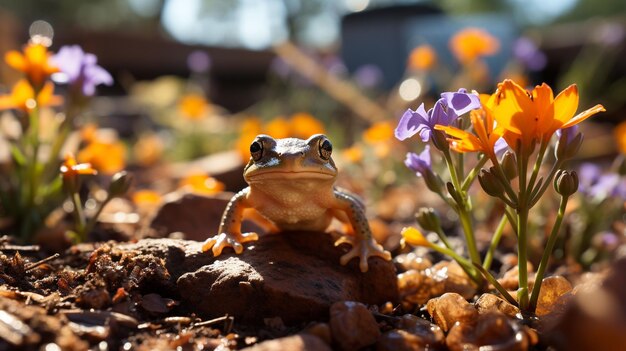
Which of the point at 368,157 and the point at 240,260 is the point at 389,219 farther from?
the point at 240,260

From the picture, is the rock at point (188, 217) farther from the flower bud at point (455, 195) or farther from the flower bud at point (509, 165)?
the flower bud at point (509, 165)

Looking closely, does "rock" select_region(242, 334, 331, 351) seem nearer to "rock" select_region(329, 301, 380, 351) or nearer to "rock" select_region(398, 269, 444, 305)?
"rock" select_region(329, 301, 380, 351)

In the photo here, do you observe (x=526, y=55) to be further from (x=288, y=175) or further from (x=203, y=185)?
(x=288, y=175)

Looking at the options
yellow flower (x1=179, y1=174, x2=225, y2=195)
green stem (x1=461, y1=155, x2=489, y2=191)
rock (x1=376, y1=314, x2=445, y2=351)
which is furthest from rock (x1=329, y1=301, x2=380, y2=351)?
yellow flower (x1=179, y1=174, x2=225, y2=195)

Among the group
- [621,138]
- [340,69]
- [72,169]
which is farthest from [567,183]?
[340,69]

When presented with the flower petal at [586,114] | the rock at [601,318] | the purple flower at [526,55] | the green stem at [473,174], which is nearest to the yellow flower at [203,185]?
the green stem at [473,174]

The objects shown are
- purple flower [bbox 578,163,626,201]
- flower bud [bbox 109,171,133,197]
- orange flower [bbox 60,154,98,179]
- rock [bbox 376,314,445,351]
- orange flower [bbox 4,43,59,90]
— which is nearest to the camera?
rock [bbox 376,314,445,351]
